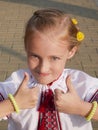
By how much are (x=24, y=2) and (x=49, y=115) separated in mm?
7472

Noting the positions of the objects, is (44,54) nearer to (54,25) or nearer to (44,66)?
(44,66)

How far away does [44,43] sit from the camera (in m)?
1.85

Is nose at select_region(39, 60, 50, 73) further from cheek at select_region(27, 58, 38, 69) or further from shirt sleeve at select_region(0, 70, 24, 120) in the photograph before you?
shirt sleeve at select_region(0, 70, 24, 120)

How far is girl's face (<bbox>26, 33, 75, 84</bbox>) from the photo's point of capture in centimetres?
184

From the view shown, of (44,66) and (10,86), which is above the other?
(44,66)

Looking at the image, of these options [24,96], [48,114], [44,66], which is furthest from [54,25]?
[48,114]

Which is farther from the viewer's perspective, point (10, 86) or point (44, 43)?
point (10, 86)

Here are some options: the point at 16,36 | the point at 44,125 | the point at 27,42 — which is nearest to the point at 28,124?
the point at 44,125

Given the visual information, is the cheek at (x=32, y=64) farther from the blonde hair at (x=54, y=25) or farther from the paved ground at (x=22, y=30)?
the paved ground at (x=22, y=30)

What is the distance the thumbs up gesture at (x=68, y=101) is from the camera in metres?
1.77

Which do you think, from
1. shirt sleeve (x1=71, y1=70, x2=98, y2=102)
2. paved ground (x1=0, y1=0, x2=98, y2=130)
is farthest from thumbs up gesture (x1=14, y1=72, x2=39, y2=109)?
paved ground (x1=0, y1=0, x2=98, y2=130)

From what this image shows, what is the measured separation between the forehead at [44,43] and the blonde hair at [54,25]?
0.03m

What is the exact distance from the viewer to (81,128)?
2107 mm

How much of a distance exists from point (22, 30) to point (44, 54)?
4.78 metres
